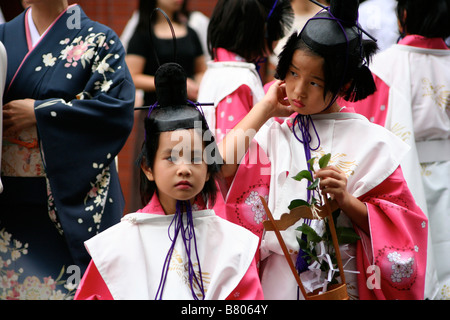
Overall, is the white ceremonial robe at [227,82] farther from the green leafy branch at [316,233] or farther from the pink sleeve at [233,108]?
the green leafy branch at [316,233]

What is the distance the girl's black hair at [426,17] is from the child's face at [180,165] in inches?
78.3

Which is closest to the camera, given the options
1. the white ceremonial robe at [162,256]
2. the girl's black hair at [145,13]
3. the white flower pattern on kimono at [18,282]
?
the white ceremonial robe at [162,256]

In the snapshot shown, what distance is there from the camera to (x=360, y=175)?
3014mm

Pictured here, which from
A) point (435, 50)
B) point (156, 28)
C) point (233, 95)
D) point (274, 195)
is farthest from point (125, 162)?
point (274, 195)

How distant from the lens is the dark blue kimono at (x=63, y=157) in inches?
135

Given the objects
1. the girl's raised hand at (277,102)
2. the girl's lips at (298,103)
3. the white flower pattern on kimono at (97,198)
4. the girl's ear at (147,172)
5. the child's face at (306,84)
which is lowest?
the white flower pattern on kimono at (97,198)

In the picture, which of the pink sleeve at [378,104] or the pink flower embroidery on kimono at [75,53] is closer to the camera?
the pink flower embroidery on kimono at [75,53]

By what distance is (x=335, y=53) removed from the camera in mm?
2896

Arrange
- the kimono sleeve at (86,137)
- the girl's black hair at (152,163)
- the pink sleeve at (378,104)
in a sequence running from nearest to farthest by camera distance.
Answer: the girl's black hair at (152,163), the kimono sleeve at (86,137), the pink sleeve at (378,104)

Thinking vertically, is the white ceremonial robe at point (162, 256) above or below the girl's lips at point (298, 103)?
below

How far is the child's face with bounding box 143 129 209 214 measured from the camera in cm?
274

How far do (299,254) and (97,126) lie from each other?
1185 mm

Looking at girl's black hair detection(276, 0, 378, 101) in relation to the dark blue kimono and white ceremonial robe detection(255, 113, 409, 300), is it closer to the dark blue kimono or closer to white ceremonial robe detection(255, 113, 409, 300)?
white ceremonial robe detection(255, 113, 409, 300)

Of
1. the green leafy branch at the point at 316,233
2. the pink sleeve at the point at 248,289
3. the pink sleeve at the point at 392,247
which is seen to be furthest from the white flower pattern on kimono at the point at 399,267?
the pink sleeve at the point at 248,289
